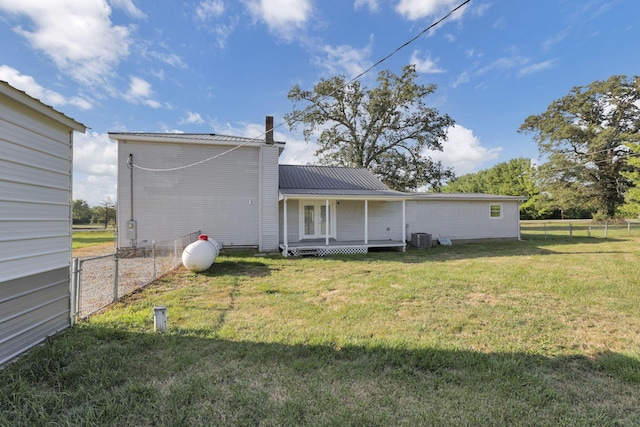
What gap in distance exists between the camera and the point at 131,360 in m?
3.10

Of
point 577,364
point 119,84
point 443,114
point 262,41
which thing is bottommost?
point 577,364

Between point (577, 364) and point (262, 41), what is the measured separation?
43.4 ft

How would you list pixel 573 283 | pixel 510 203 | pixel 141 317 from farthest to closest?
pixel 510 203
pixel 573 283
pixel 141 317

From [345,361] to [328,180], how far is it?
12538 mm

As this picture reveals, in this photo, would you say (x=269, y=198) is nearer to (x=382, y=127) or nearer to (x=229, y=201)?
(x=229, y=201)

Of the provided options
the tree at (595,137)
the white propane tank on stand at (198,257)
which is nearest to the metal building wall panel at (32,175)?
the white propane tank on stand at (198,257)

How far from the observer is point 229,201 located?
1203 cm

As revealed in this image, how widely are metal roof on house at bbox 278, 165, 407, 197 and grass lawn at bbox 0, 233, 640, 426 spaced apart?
8520mm

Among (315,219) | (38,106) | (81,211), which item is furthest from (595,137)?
(81,211)

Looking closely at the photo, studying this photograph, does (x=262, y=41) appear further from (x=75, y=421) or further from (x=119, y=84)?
(x=75, y=421)

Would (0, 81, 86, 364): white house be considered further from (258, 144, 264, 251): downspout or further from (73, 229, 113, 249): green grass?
(73, 229, 113, 249): green grass

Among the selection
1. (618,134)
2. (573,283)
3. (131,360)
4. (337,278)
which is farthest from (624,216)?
(131,360)

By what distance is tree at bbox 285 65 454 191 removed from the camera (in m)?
24.3

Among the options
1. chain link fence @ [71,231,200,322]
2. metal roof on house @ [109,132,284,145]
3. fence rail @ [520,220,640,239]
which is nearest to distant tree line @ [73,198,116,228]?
metal roof on house @ [109,132,284,145]
